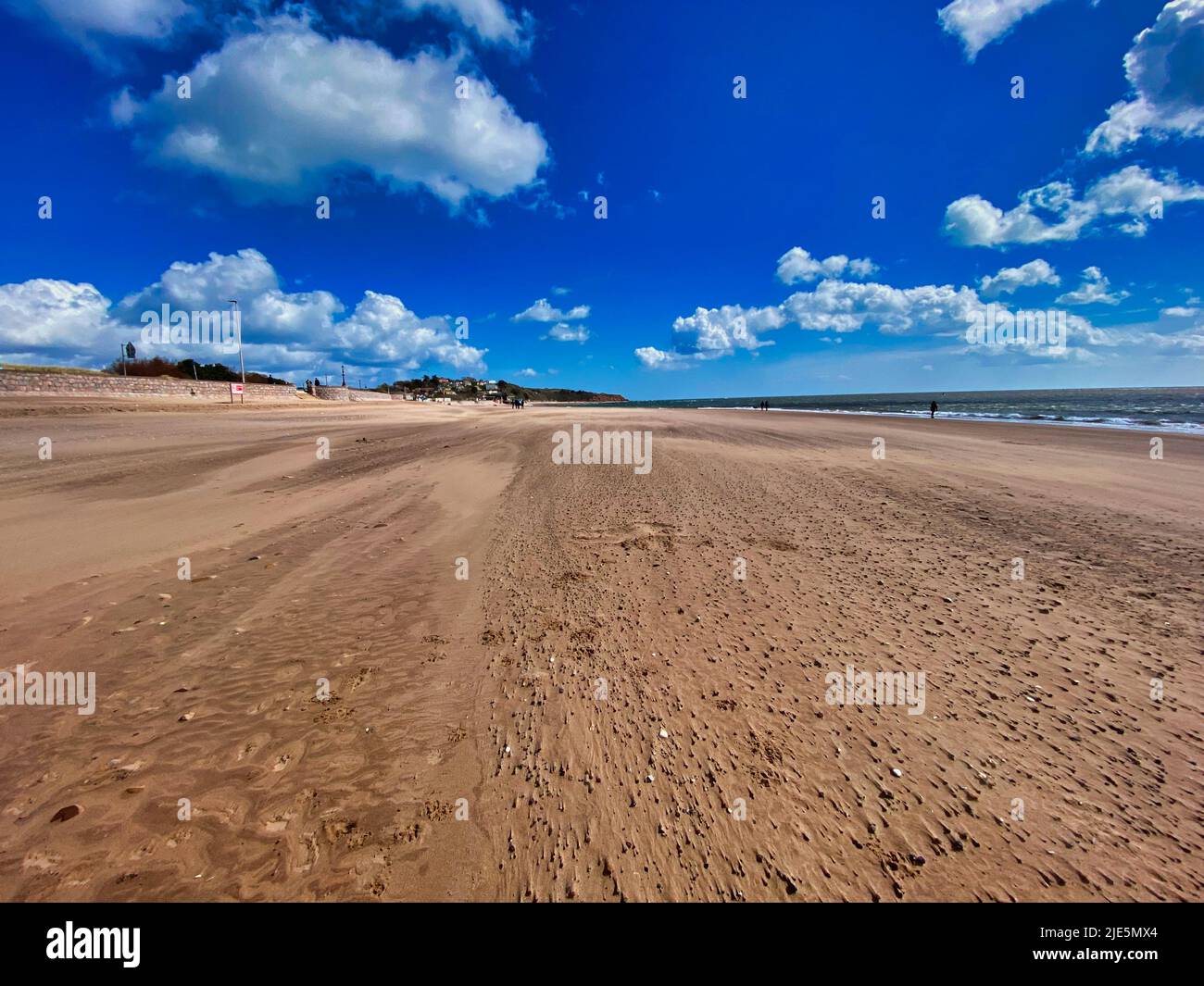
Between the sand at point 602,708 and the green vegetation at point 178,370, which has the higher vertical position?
the green vegetation at point 178,370

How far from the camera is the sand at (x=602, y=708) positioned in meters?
2.66

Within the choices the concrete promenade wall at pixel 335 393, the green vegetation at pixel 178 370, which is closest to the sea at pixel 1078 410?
the concrete promenade wall at pixel 335 393

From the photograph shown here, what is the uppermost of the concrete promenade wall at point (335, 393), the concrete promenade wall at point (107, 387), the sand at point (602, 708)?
the concrete promenade wall at point (335, 393)

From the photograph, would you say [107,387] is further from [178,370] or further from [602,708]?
[602,708]

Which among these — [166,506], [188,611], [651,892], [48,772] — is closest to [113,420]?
[166,506]

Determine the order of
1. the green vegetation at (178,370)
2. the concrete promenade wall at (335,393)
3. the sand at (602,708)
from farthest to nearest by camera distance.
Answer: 1. the concrete promenade wall at (335,393)
2. the green vegetation at (178,370)
3. the sand at (602,708)

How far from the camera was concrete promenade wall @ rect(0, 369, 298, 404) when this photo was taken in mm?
27281

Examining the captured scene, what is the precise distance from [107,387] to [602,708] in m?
46.0

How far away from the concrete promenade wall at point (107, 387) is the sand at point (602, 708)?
29824 millimetres

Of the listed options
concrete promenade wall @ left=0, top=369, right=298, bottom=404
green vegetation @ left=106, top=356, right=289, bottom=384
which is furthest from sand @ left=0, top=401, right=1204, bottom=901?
green vegetation @ left=106, top=356, right=289, bottom=384

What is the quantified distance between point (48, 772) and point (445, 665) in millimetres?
2775

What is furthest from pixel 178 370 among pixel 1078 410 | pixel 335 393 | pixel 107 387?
pixel 1078 410

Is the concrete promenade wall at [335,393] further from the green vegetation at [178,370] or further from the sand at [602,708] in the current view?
the sand at [602,708]
